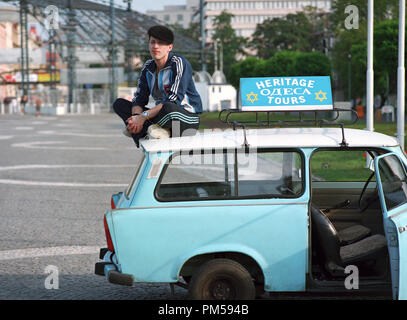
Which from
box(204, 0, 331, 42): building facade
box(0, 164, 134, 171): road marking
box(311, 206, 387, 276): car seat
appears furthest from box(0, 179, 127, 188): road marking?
box(204, 0, 331, 42): building facade

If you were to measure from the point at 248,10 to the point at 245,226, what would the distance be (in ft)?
539

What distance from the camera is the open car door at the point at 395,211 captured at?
488 cm

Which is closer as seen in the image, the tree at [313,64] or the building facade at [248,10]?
the tree at [313,64]

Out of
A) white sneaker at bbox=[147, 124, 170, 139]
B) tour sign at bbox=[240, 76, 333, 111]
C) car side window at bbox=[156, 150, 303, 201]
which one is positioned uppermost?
tour sign at bbox=[240, 76, 333, 111]

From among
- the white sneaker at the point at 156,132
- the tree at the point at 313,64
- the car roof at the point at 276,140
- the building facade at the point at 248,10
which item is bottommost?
the car roof at the point at 276,140

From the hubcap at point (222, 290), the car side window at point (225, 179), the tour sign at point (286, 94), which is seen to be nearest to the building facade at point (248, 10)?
the tour sign at point (286, 94)

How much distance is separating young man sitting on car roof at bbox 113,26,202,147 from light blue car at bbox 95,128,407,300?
327 millimetres

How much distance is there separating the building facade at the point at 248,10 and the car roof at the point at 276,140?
526 ft

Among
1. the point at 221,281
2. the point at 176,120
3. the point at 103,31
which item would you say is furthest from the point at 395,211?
the point at 103,31

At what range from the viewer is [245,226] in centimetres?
507

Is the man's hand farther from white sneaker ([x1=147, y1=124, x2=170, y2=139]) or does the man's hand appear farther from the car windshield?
the car windshield

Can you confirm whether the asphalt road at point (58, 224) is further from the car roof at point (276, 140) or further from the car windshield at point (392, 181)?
the car roof at point (276, 140)

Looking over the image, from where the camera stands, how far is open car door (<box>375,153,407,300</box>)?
4883 millimetres

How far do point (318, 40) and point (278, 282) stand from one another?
12071cm
